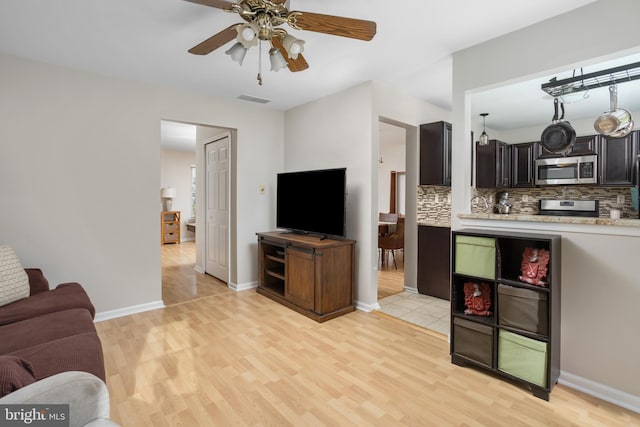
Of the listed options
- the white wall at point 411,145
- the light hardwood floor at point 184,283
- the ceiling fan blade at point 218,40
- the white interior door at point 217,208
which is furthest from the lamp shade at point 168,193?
the ceiling fan blade at point 218,40

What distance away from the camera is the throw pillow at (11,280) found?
7.16 ft

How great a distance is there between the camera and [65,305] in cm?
225

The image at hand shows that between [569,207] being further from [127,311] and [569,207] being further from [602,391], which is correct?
[127,311]

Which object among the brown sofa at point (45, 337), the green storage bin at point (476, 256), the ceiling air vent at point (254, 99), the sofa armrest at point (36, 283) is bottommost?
the brown sofa at point (45, 337)

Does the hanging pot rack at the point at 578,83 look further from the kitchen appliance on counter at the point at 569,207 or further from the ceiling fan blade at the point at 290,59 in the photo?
the kitchen appliance on counter at the point at 569,207

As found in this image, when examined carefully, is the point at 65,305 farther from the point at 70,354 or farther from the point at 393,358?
the point at 393,358

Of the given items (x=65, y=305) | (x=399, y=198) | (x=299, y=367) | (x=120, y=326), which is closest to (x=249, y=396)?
(x=299, y=367)

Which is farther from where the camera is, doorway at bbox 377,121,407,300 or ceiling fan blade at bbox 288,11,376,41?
doorway at bbox 377,121,407,300

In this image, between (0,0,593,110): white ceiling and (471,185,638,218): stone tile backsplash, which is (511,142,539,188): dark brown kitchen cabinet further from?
(0,0,593,110): white ceiling

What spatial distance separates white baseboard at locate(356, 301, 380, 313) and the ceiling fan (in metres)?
2.66

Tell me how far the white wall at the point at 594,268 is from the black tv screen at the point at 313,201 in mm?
1772

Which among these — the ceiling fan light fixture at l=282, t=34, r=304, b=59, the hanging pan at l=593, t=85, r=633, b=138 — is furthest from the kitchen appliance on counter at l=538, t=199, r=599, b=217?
the ceiling fan light fixture at l=282, t=34, r=304, b=59

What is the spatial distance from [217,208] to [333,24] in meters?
3.69

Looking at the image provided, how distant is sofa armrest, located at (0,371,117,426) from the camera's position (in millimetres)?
927
